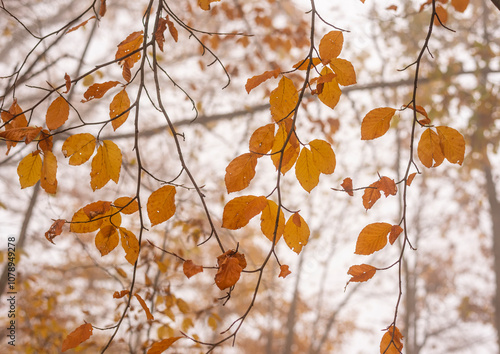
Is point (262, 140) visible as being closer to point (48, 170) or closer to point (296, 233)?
point (296, 233)

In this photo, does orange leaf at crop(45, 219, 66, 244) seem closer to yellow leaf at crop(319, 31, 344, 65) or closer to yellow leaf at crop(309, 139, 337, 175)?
yellow leaf at crop(309, 139, 337, 175)

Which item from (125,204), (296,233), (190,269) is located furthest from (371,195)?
(125,204)

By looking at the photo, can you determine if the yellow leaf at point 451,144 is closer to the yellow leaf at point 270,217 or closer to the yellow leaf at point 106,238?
the yellow leaf at point 270,217

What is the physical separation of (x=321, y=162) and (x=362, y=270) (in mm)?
277

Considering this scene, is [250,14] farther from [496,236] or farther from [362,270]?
[496,236]

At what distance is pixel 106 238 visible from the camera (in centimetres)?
84

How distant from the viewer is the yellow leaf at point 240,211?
744 mm

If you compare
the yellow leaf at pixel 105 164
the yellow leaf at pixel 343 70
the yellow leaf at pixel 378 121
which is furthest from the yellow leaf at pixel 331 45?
the yellow leaf at pixel 105 164

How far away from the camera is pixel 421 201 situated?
26.2 ft

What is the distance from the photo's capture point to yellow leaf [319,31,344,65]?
0.84m

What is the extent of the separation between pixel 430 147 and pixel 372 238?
25 cm

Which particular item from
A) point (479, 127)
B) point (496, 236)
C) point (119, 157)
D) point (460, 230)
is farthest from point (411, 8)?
point (460, 230)

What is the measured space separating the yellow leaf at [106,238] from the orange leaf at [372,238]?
0.57m

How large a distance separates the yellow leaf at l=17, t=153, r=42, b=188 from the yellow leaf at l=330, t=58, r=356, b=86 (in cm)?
74
